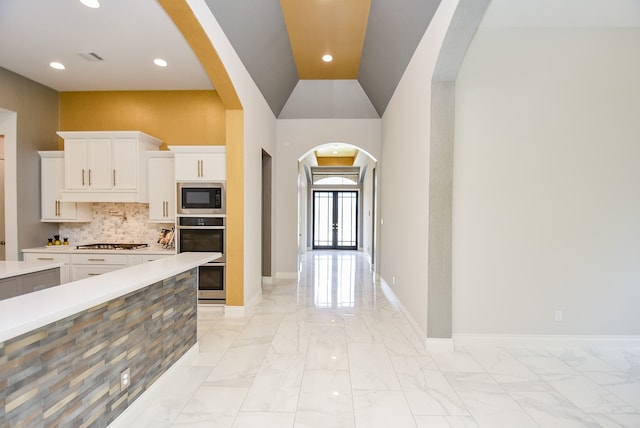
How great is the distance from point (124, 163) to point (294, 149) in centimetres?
299

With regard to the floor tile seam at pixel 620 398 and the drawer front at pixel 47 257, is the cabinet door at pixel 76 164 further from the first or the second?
the floor tile seam at pixel 620 398

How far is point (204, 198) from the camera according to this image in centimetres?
411

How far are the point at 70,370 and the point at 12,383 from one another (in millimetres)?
293

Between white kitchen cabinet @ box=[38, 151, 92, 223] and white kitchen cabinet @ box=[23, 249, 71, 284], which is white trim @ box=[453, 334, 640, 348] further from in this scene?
white kitchen cabinet @ box=[38, 151, 92, 223]

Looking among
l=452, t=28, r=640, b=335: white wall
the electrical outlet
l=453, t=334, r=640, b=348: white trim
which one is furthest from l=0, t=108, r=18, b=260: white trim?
l=453, t=334, r=640, b=348: white trim

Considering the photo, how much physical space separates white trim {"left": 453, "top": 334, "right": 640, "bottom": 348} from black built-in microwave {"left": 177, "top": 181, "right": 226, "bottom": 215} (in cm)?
329

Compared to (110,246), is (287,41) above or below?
above

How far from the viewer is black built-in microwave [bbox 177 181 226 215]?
409 cm

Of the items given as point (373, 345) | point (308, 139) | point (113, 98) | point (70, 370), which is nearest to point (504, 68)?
point (373, 345)

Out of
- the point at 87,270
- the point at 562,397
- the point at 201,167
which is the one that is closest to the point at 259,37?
the point at 201,167

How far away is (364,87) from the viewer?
5578 millimetres

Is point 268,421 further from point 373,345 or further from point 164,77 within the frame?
point 164,77

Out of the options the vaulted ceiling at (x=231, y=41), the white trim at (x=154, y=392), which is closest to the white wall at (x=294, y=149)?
the vaulted ceiling at (x=231, y=41)

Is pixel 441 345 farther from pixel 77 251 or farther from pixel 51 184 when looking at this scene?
pixel 51 184
